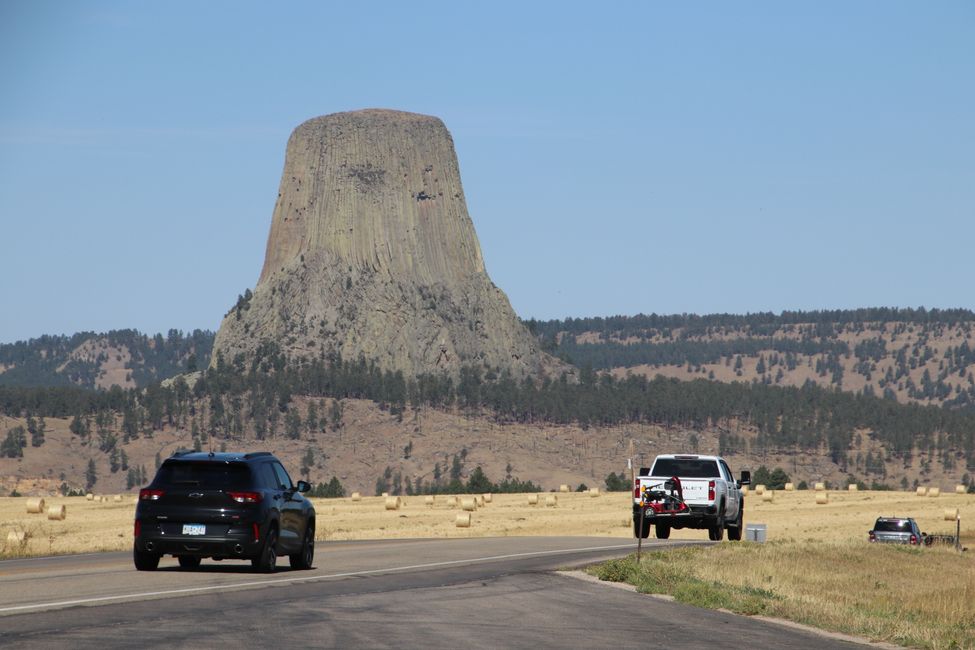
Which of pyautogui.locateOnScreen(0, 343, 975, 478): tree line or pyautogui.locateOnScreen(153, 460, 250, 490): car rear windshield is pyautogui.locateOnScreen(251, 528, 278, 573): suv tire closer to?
pyautogui.locateOnScreen(153, 460, 250, 490): car rear windshield


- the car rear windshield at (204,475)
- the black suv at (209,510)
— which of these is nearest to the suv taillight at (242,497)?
the black suv at (209,510)

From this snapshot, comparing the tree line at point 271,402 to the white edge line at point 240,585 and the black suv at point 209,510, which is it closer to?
the white edge line at point 240,585

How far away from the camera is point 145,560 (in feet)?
81.8

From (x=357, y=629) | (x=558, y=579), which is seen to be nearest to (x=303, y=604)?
(x=357, y=629)

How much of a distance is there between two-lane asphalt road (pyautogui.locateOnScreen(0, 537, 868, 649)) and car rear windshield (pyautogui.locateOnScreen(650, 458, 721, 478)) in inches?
406

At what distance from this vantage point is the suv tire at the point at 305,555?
87.4 ft

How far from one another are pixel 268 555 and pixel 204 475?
1733 millimetres

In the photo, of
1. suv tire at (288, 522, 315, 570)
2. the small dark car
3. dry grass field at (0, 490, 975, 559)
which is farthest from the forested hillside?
suv tire at (288, 522, 315, 570)

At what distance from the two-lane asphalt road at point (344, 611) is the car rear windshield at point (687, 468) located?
406 inches

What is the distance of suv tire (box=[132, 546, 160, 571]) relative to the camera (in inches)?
969

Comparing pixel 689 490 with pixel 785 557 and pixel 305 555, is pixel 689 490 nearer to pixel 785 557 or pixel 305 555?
pixel 785 557

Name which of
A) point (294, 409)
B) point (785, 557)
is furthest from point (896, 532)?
point (294, 409)

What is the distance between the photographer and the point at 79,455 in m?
176

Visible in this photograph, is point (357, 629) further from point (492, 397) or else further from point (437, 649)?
point (492, 397)
